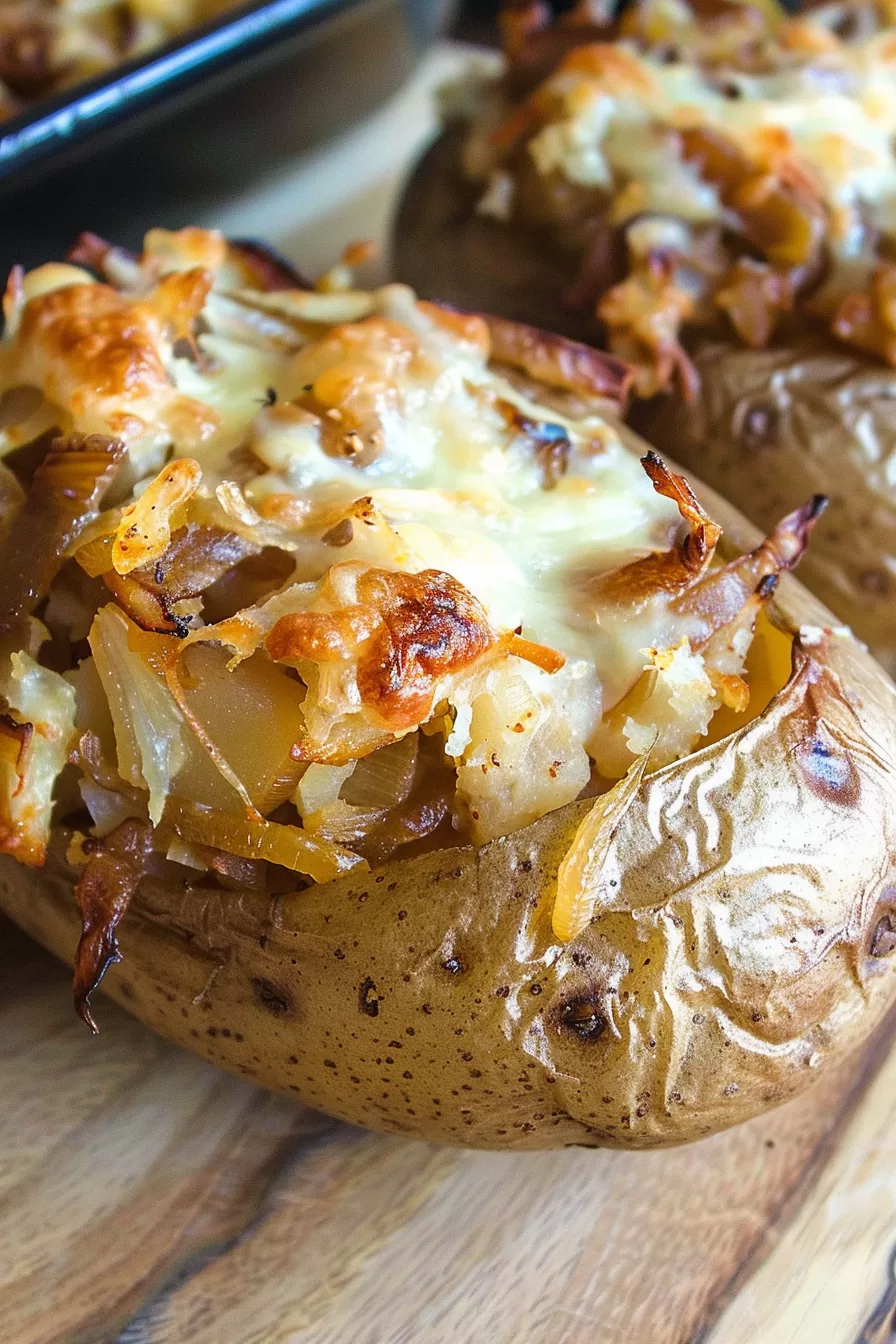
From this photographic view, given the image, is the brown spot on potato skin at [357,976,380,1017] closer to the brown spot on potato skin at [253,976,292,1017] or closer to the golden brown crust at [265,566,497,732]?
the brown spot on potato skin at [253,976,292,1017]

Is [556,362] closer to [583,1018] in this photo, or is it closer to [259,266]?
[259,266]

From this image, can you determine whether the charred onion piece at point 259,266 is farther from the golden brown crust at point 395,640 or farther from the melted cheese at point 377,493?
the golden brown crust at point 395,640

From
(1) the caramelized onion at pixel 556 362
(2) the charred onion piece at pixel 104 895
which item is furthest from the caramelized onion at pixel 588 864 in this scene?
(1) the caramelized onion at pixel 556 362

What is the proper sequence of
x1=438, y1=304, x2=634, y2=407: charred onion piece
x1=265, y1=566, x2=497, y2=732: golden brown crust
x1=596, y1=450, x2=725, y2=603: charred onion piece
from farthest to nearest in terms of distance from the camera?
x1=438, y1=304, x2=634, y2=407: charred onion piece
x1=596, y1=450, x2=725, y2=603: charred onion piece
x1=265, y1=566, x2=497, y2=732: golden brown crust

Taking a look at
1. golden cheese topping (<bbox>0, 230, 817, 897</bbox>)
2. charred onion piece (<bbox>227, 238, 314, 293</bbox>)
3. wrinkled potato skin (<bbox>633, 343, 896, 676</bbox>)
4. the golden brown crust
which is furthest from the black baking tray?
the golden brown crust

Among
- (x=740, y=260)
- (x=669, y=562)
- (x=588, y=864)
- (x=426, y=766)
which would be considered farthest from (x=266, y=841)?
(x=740, y=260)

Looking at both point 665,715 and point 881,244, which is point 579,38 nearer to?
point 881,244

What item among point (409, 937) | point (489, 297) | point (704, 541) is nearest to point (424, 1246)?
point (409, 937)
